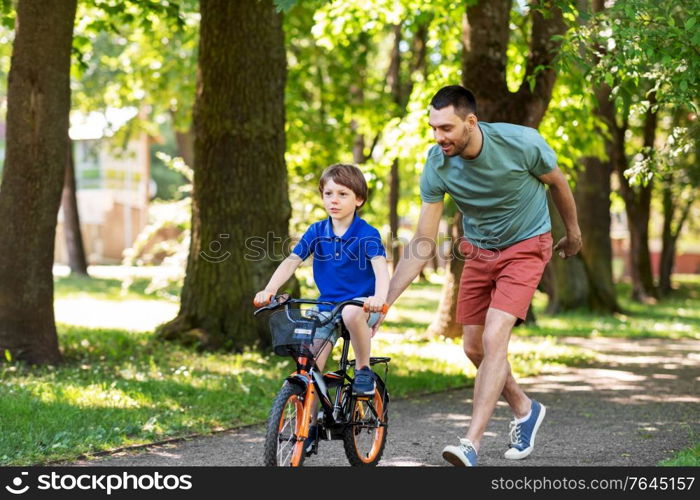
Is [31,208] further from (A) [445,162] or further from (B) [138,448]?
(A) [445,162]

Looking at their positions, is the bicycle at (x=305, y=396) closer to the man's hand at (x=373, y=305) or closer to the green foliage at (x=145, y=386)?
the man's hand at (x=373, y=305)

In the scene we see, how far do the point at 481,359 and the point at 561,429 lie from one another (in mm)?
1783

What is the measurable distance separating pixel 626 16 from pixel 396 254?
82.5 feet

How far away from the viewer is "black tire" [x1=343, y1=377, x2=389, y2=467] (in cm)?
554

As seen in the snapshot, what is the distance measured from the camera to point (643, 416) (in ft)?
26.8

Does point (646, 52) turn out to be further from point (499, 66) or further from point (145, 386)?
point (499, 66)

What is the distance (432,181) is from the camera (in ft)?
18.3

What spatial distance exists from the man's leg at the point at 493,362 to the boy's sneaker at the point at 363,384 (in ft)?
1.87

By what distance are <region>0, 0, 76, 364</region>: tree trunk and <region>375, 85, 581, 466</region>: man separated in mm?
4956

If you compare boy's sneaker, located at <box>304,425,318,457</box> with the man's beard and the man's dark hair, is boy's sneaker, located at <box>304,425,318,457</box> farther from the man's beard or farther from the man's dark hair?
the man's dark hair

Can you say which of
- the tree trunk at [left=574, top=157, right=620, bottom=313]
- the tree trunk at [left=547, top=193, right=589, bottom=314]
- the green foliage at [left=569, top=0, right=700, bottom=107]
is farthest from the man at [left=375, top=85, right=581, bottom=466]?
the tree trunk at [left=574, top=157, right=620, bottom=313]

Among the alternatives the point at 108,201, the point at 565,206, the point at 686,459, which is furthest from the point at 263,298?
the point at 108,201
